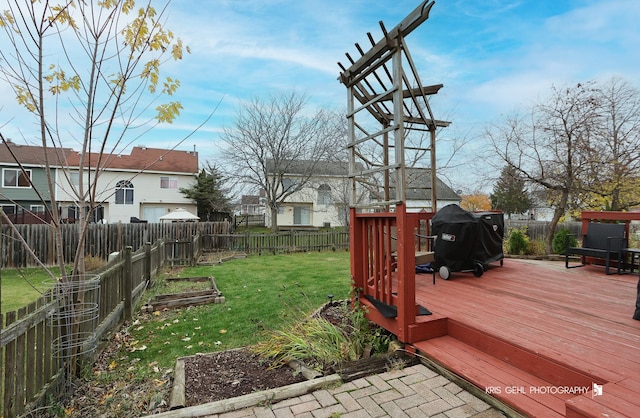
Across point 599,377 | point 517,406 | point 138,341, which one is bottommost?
point 138,341

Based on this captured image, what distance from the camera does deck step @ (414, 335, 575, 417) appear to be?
1.87 metres

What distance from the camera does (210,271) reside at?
9094mm

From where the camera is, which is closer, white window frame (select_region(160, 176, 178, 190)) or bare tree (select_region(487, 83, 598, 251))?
bare tree (select_region(487, 83, 598, 251))

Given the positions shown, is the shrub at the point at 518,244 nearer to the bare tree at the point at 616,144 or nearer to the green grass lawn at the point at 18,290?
the bare tree at the point at 616,144

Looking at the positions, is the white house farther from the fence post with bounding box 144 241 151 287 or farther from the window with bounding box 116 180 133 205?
the fence post with bounding box 144 241 151 287

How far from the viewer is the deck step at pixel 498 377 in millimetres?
1873

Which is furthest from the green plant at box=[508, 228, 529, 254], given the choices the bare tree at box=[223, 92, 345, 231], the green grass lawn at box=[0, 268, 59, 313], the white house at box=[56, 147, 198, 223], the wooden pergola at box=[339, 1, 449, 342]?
the white house at box=[56, 147, 198, 223]

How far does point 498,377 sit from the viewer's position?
221 centimetres

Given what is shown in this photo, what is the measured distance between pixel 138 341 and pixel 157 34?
140 inches

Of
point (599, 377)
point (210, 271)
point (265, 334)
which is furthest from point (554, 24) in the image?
point (210, 271)

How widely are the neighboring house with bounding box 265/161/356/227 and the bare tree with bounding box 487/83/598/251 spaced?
11.3 m

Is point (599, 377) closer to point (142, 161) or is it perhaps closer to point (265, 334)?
point (265, 334)

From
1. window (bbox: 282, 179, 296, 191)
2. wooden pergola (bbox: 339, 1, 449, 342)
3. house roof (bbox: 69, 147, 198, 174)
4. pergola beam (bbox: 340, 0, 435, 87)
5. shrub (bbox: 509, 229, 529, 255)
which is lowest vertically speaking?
shrub (bbox: 509, 229, 529, 255)

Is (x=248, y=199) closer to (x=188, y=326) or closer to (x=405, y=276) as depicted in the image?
(x=188, y=326)
